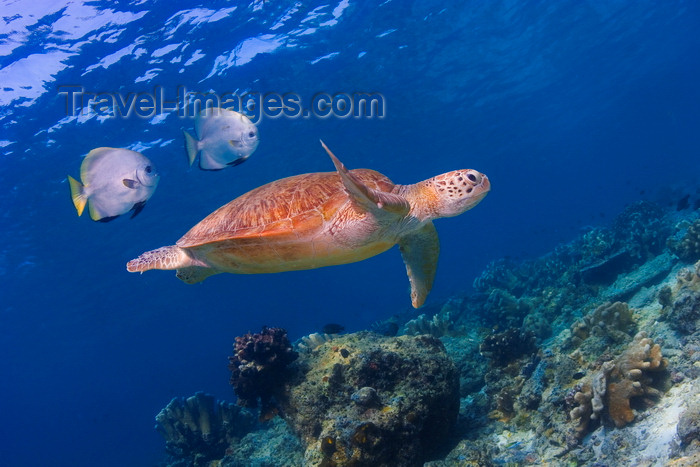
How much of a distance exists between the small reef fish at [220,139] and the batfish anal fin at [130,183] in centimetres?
112

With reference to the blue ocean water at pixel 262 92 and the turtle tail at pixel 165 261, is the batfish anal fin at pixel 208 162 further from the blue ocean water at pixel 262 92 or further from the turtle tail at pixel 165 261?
the blue ocean water at pixel 262 92

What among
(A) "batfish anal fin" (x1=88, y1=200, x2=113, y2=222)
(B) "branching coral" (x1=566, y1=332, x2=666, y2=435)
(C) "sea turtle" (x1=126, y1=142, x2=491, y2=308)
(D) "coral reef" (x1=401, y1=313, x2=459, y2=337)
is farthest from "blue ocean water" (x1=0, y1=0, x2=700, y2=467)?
(B) "branching coral" (x1=566, y1=332, x2=666, y2=435)

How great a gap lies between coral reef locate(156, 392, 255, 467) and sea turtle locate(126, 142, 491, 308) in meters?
4.23

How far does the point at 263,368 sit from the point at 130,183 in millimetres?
2816

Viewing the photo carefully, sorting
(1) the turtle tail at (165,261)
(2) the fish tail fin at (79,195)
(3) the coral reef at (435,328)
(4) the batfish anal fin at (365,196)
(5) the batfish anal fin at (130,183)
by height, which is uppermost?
(4) the batfish anal fin at (365,196)

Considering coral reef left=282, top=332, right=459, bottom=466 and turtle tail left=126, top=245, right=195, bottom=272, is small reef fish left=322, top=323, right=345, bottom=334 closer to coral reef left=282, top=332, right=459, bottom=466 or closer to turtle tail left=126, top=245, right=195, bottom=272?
coral reef left=282, top=332, right=459, bottom=466

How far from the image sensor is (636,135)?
65.8 metres

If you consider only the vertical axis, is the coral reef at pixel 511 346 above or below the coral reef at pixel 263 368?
below

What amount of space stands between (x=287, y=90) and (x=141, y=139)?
6.97 m

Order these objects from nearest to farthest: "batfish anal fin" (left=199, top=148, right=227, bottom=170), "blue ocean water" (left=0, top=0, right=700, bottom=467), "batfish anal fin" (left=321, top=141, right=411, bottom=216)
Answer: "batfish anal fin" (left=321, top=141, right=411, bottom=216) < "batfish anal fin" (left=199, top=148, right=227, bottom=170) < "blue ocean water" (left=0, top=0, right=700, bottom=467)

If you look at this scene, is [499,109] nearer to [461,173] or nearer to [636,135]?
[461,173]

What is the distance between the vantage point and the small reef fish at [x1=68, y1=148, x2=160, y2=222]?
454cm

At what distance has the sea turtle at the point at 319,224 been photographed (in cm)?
372

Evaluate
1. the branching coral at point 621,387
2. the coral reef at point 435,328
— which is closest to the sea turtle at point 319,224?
the branching coral at point 621,387
